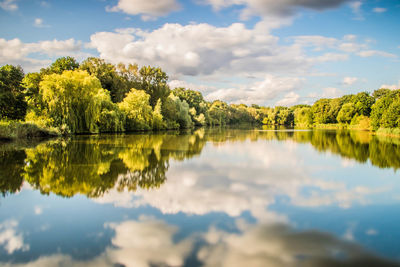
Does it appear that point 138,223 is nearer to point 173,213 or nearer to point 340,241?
point 173,213

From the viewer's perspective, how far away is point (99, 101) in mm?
33062

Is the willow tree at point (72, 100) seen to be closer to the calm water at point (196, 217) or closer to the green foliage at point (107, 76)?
the green foliage at point (107, 76)

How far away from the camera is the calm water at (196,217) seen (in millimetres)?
4113

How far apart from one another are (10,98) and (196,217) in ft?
113

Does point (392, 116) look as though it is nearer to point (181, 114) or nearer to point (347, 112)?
point (347, 112)

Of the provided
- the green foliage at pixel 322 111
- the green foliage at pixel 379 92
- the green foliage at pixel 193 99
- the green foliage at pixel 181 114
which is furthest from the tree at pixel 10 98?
the green foliage at pixel 379 92

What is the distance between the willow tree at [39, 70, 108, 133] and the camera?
95.2 feet

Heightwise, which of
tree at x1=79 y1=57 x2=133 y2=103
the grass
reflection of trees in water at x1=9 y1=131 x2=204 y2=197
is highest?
tree at x1=79 y1=57 x2=133 y2=103

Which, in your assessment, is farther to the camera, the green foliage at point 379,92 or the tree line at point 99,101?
the green foliage at point 379,92

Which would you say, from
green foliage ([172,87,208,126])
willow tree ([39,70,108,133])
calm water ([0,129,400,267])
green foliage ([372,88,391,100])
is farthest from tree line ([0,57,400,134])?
calm water ([0,129,400,267])

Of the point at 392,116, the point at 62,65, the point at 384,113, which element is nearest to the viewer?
the point at 392,116

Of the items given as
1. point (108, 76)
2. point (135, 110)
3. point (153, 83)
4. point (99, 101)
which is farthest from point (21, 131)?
point (153, 83)

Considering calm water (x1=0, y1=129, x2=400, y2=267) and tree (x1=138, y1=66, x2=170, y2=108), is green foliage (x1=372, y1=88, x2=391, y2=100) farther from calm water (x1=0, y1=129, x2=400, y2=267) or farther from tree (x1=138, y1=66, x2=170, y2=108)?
calm water (x1=0, y1=129, x2=400, y2=267)

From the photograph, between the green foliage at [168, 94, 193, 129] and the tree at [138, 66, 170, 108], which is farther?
the green foliage at [168, 94, 193, 129]
